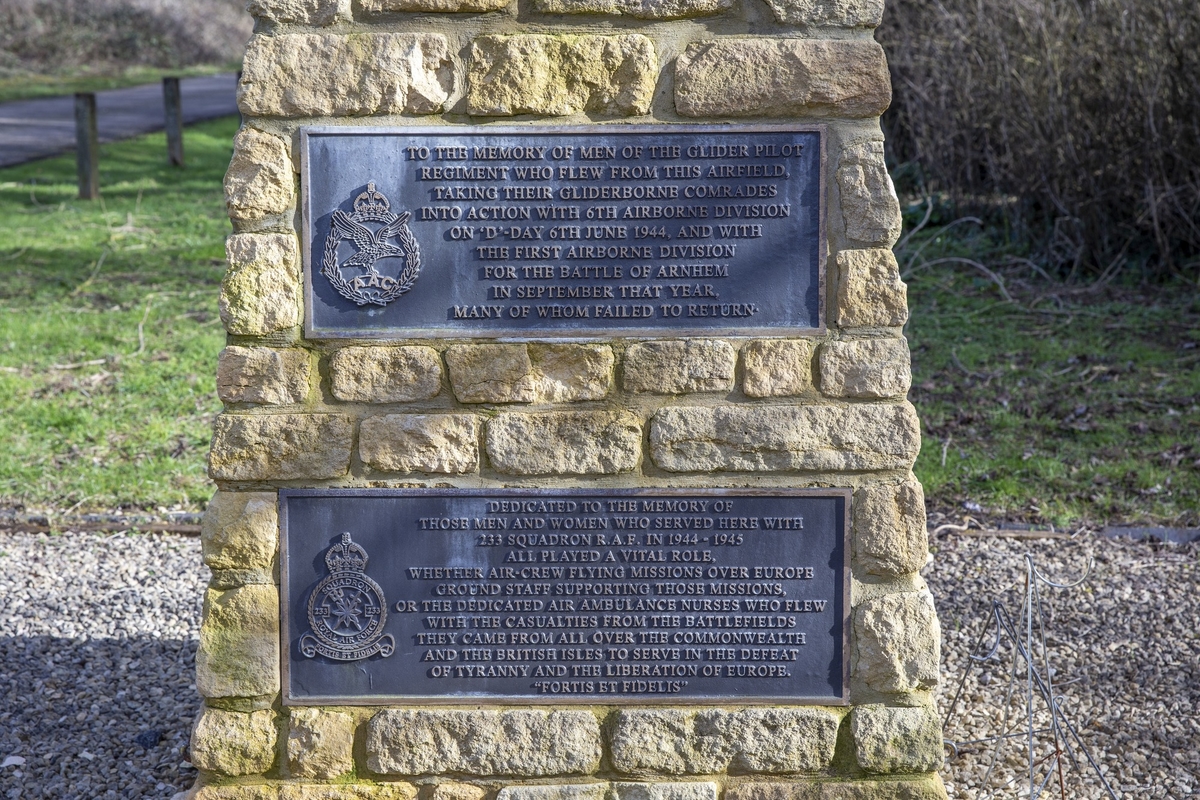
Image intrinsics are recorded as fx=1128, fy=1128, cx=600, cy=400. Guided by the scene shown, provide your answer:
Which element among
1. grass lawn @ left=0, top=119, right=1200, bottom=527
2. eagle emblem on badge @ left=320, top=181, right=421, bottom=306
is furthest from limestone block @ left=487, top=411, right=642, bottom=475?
grass lawn @ left=0, top=119, right=1200, bottom=527

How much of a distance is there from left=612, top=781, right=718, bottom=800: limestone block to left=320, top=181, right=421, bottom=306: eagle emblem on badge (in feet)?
4.29

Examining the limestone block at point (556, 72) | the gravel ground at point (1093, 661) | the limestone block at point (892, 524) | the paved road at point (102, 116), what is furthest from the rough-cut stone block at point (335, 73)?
the paved road at point (102, 116)

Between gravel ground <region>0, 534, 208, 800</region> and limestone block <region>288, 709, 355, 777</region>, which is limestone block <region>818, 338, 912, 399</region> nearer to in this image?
limestone block <region>288, 709, 355, 777</region>

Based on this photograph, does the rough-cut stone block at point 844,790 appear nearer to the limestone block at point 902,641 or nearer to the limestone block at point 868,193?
the limestone block at point 902,641

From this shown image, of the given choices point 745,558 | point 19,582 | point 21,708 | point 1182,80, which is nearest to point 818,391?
point 745,558

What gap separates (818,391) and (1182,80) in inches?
226

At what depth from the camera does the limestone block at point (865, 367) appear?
2656mm

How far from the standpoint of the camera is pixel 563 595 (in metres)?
2.79

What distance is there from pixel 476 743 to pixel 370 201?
1.32 meters

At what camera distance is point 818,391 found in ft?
8.82

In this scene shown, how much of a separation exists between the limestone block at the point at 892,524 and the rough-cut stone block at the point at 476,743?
819 millimetres

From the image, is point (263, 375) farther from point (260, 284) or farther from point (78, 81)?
point (78, 81)

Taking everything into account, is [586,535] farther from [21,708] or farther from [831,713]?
[21,708]

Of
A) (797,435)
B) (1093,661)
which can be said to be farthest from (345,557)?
(1093,661)
